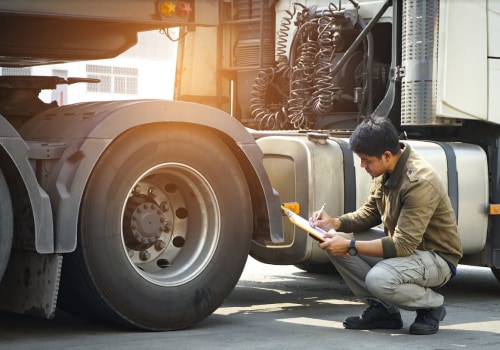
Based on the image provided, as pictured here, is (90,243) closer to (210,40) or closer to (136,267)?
(136,267)

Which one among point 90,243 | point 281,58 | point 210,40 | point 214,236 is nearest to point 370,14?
point 281,58

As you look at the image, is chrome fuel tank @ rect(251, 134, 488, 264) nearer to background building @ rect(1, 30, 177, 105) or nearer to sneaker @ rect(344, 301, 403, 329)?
sneaker @ rect(344, 301, 403, 329)

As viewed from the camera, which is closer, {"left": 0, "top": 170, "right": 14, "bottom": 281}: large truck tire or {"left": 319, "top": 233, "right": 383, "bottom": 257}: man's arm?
{"left": 0, "top": 170, "right": 14, "bottom": 281}: large truck tire

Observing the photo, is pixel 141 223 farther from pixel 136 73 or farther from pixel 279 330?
pixel 136 73

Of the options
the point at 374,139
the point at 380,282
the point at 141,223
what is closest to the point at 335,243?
the point at 380,282

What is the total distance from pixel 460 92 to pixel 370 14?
0.97m

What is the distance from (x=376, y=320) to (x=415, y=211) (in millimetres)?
721

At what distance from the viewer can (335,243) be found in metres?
5.96

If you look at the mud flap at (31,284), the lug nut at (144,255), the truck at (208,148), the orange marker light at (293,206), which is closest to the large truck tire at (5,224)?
the truck at (208,148)

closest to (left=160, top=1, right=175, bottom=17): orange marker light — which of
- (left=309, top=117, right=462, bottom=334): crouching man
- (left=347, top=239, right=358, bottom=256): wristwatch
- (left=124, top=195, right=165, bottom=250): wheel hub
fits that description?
(left=124, top=195, right=165, bottom=250): wheel hub

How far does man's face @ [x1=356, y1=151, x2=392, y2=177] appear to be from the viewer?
602 centimetres

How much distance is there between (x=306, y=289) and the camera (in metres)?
8.41

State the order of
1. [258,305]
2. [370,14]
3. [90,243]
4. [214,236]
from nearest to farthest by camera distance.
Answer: [90,243] < [214,236] < [258,305] < [370,14]

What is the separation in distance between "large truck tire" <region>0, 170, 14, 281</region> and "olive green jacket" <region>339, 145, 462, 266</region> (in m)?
1.95
